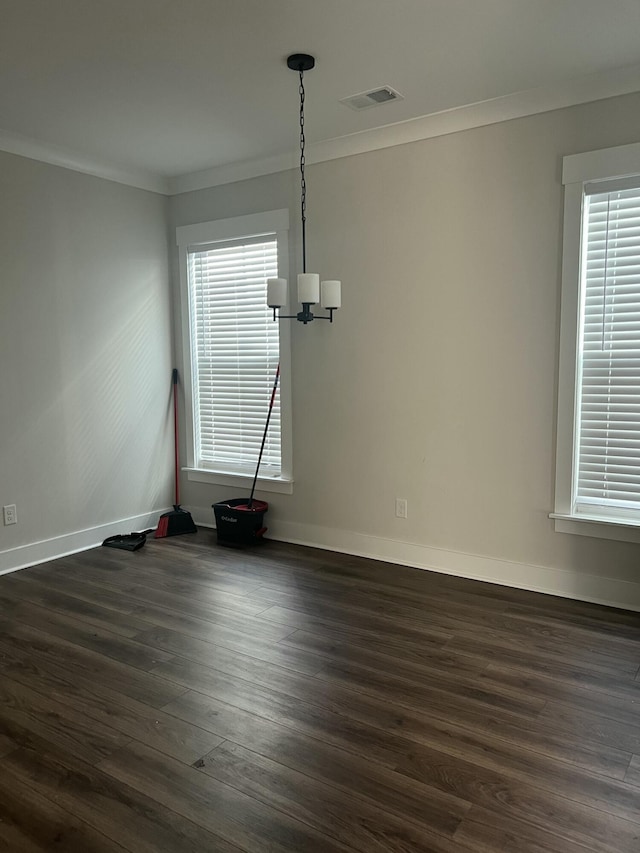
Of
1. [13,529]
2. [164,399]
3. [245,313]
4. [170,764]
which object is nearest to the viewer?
[170,764]

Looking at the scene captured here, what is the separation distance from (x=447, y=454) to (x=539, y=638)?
1204 mm

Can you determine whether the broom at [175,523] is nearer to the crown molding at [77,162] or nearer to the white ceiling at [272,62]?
the crown molding at [77,162]

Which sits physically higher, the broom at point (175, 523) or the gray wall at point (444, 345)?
the gray wall at point (444, 345)

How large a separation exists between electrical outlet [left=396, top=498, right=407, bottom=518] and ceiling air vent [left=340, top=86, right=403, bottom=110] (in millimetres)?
2305

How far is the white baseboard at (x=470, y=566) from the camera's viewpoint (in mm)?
3318

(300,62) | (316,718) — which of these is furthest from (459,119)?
(316,718)

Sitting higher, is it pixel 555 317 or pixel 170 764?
pixel 555 317

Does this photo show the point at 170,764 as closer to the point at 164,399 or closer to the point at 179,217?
the point at 164,399

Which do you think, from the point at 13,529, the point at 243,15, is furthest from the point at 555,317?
the point at 13,529

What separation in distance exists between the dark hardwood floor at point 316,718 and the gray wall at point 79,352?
→ 33.3 inches

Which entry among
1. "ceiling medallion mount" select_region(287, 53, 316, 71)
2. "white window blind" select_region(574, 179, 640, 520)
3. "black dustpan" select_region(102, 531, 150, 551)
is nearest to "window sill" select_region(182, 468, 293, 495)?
"black dustpan" select_region(102, 531, 150, 551)

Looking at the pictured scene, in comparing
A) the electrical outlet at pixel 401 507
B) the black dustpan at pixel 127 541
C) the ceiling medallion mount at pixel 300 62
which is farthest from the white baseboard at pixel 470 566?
the ceiling medallion mount at pixel 300 62

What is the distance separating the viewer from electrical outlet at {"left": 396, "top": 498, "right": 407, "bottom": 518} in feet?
13.1

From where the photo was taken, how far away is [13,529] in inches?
158
